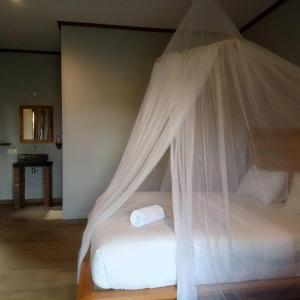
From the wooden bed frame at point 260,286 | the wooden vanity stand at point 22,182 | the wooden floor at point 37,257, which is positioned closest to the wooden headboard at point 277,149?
Answer: the wooden bed frame at point 260,286

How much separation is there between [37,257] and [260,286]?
2.37 meters

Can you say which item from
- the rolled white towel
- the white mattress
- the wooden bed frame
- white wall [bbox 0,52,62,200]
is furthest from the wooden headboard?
white wall [bbox 0,52,62,200]

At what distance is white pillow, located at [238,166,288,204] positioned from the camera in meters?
2.78

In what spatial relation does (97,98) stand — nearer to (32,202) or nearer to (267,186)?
(32,202)

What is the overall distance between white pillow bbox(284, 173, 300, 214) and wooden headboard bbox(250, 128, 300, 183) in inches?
2.5

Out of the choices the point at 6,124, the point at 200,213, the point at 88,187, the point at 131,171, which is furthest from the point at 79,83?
the point at 200,213

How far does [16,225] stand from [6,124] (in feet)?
7.12

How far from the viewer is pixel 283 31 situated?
141 inches

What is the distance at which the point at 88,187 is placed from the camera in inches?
183

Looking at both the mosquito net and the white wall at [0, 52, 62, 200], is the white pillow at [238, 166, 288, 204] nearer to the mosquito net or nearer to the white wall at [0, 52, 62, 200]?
the mosquito net

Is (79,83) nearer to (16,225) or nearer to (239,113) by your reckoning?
(16,225)

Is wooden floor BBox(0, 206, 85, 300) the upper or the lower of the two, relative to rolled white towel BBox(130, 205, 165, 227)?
lower

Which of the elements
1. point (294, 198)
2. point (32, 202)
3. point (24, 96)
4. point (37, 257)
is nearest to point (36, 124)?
point (24, 96)

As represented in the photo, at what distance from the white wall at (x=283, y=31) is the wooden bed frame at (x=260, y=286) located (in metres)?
1.28
